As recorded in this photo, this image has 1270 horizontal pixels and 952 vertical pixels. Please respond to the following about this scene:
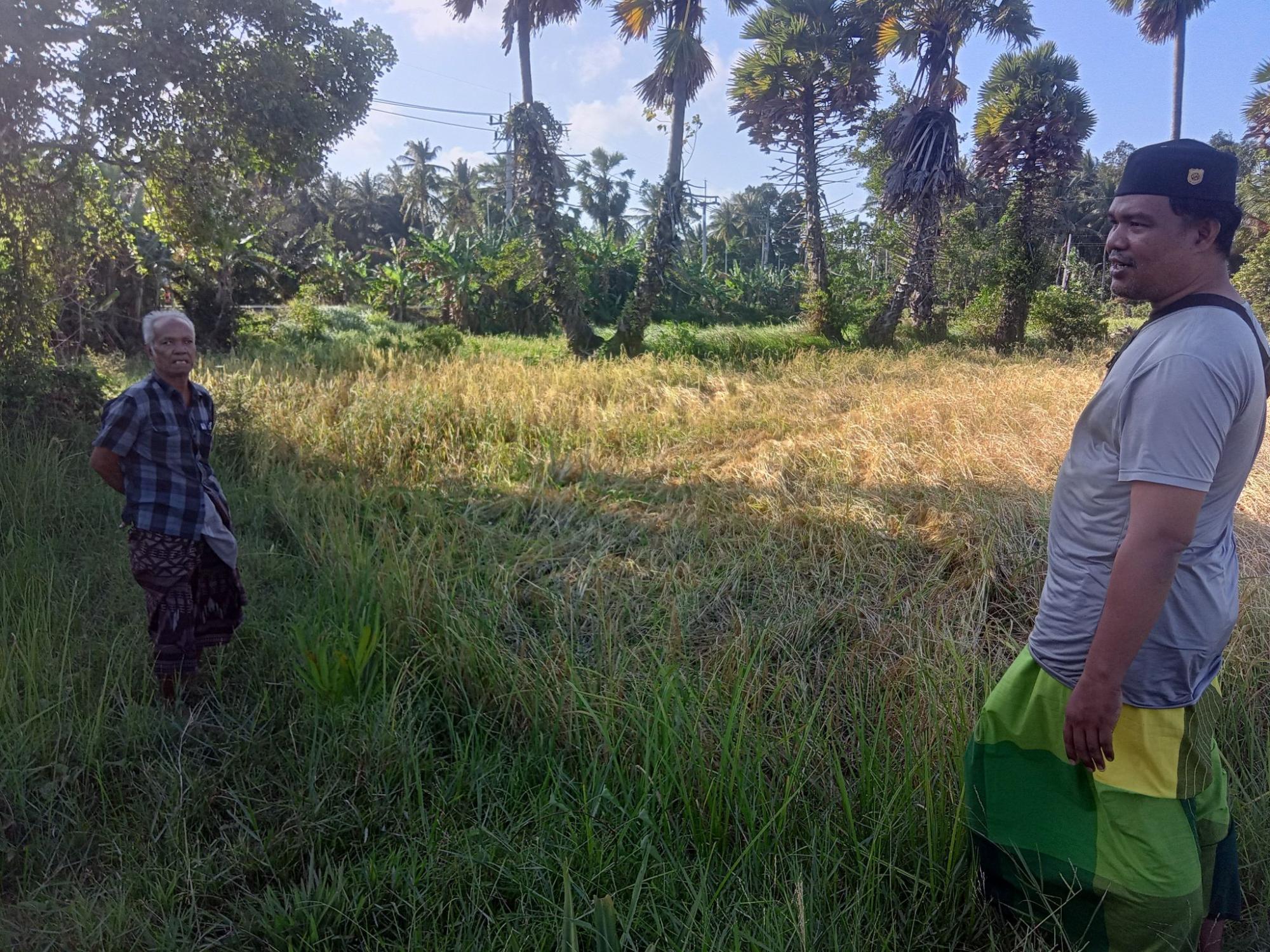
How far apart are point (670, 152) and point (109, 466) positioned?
14907 millimetres

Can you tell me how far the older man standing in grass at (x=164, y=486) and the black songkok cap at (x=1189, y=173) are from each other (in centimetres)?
298

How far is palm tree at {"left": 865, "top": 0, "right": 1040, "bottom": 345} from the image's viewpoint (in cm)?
1870

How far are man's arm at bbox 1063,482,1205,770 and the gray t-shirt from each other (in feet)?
0.15

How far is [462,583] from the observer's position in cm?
403

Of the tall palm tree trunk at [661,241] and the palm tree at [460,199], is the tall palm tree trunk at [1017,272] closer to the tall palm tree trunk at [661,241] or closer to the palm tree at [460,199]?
the tall palm tree trunk at [661,241]

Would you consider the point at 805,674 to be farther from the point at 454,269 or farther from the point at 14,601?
the point at 454,269

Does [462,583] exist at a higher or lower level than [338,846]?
higher

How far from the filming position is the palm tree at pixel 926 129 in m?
18.7

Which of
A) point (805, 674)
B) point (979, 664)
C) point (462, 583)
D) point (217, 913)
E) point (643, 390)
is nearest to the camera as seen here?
point (217, 913)

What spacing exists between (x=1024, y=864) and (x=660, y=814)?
1012 mm

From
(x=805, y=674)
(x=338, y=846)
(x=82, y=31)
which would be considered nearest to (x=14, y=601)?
(x=338, y=846)

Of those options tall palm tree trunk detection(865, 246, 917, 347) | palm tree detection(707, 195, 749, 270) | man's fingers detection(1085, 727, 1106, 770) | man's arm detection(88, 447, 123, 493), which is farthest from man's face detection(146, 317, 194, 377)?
palm tree detection(707, 195, 749, 270)

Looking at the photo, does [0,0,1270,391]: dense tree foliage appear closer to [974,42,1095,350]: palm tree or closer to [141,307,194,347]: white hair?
[974,42,1095,350]: palm tree

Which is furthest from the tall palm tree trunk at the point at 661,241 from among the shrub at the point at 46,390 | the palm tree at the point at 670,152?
the shrub at the point at 46,390
